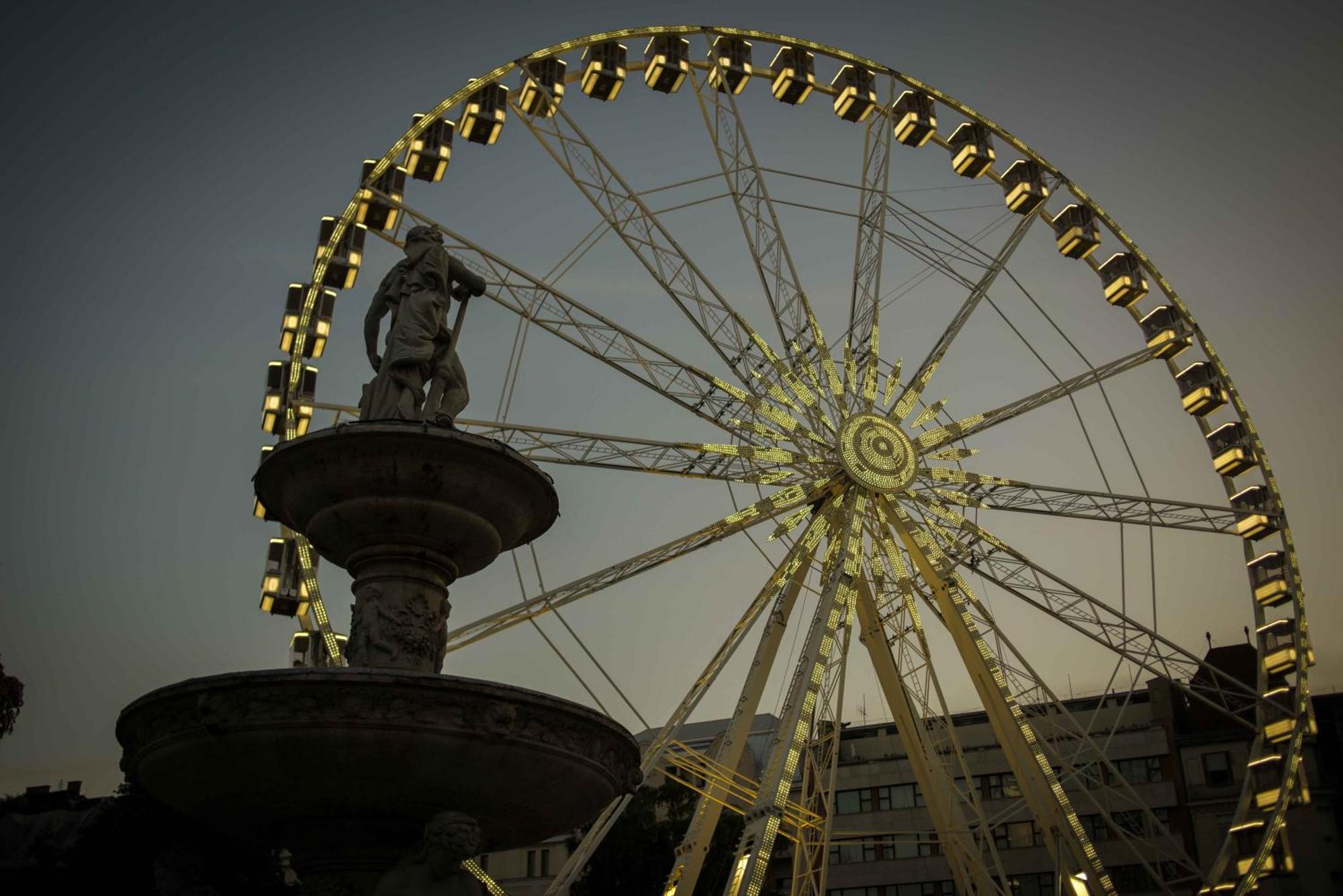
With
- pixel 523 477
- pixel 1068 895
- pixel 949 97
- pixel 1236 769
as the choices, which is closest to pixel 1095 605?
pixel 1068 895

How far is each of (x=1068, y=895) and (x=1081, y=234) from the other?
13.5 metres

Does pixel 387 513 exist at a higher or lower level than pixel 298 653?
lower

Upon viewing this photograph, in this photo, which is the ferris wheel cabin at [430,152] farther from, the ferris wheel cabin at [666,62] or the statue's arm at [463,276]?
the statue's arm at [463,276]

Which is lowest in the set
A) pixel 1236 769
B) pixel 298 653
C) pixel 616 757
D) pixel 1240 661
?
pixel 616 757

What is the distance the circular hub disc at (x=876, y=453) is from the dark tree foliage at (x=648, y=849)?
18.4 metres

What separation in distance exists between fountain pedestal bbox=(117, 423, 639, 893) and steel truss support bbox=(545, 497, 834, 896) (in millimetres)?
8062

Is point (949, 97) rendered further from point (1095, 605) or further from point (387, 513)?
point (387, 513)

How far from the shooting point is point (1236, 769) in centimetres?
5050

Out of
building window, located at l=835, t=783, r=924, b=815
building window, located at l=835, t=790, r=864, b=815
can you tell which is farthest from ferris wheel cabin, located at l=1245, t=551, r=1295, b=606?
building window, located at l=835, t=790, r=864, b=815

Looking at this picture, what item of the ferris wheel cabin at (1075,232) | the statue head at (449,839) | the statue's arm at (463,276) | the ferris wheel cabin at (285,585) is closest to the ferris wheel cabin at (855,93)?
the ferris wheel cabin at (1075,232)

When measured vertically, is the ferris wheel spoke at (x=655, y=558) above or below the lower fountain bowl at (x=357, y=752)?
above

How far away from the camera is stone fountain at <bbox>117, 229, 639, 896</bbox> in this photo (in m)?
9.46

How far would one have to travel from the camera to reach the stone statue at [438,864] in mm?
9359

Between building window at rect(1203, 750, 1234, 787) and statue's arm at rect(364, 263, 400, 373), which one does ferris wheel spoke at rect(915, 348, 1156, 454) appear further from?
building window at rect(1203, 750, 1234, 787)
